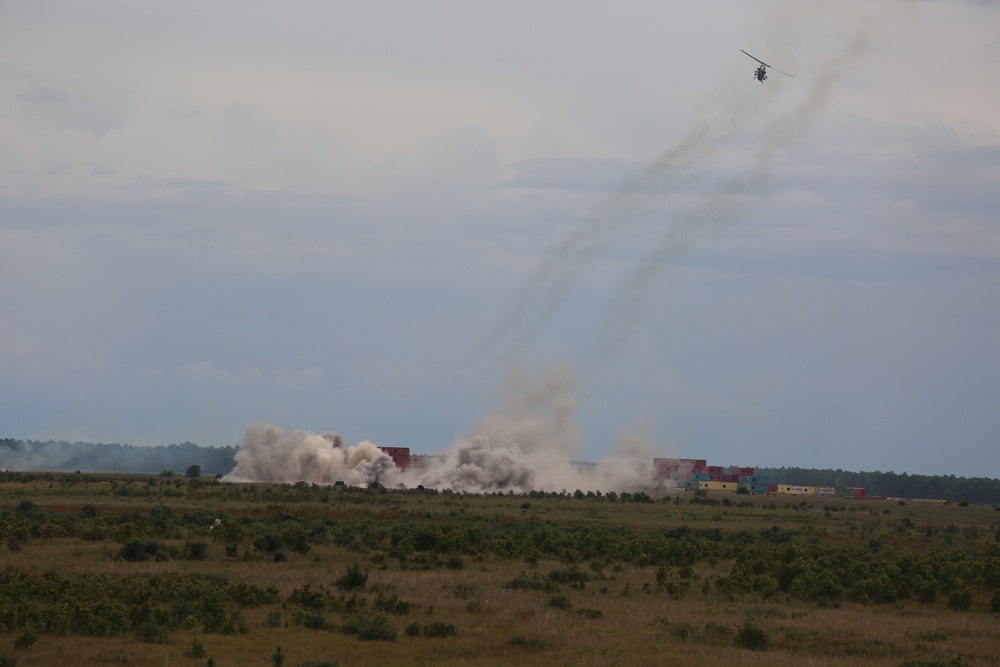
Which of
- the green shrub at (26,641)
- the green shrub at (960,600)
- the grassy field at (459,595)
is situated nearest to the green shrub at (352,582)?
the grassy field at (459,595)

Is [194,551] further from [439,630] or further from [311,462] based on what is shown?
[311,462]

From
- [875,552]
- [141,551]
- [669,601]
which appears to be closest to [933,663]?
[669,601]

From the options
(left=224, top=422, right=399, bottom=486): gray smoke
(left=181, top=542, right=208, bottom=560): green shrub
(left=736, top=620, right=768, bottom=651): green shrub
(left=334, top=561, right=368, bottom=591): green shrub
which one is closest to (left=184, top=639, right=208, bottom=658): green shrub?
(left=334, top=561, right=368, bottom=591): green shrub

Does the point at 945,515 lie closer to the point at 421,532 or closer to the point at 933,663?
the point at 421,532

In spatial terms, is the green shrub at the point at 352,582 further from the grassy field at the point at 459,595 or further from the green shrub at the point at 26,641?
the green shrub at the point at 26,641

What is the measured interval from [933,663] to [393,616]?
629 inches

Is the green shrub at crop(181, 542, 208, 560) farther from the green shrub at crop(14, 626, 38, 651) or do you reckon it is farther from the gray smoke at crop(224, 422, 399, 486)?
the gray smoke at crop(224, 422, 399, 486)

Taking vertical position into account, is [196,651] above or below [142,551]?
below

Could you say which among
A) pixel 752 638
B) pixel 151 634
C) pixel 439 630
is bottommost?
pixel 151 634

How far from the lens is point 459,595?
41.3m

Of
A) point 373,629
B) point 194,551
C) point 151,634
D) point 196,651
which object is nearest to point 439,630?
point 373,629

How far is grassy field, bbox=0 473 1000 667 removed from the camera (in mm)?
31625

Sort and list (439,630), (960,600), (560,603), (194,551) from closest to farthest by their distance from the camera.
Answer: (439,630) < (560,603) < (960,600) < (194,551)

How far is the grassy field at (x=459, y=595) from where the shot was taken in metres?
31.6
